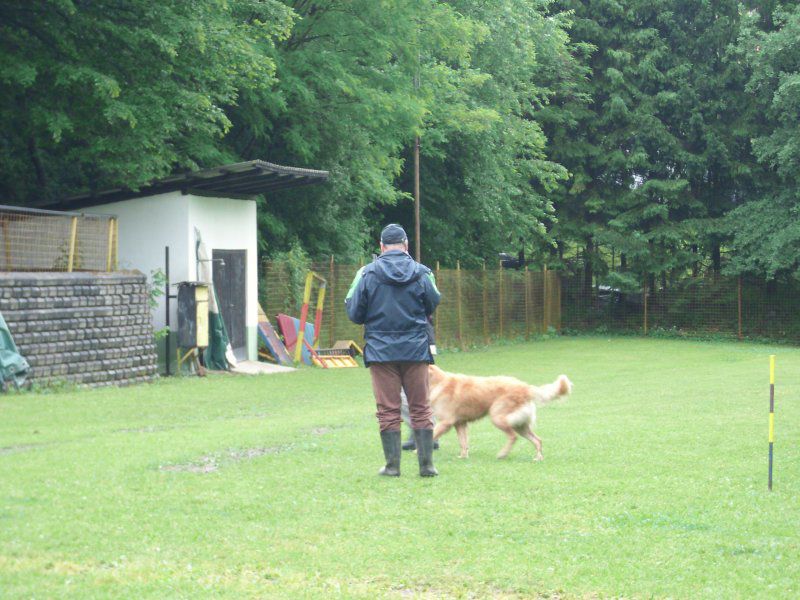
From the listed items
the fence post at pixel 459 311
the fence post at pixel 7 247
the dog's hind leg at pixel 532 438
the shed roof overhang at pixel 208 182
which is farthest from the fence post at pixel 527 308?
the dog's hind leg at pixel 532 438

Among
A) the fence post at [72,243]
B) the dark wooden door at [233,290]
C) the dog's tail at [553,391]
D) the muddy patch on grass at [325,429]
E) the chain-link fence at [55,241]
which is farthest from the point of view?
the dark wooden door at [233,290]

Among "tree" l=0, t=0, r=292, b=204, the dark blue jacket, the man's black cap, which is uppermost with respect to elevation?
"tree" l=0, t=0, r=292, b=204

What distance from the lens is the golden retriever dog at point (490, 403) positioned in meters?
10.3

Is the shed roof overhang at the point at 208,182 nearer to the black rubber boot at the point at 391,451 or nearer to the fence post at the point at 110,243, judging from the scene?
the fence post at the point at 110,243

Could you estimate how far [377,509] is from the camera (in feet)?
26.0

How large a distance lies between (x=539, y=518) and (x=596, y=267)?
3556 cm

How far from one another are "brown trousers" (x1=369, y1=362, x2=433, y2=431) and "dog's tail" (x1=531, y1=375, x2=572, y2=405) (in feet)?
4.54

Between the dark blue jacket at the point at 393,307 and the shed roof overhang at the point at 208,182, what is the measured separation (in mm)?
12868

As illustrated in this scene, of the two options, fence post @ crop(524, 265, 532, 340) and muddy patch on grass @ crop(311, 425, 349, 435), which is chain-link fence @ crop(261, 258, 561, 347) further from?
muddy patch on grass @ crop(311, 425, 349, 435)

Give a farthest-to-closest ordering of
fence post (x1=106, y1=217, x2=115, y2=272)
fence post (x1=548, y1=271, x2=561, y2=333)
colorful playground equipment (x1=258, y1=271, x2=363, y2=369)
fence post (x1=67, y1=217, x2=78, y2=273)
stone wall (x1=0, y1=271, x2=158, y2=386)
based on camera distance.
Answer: fence post (x1=548, y1=271, x2=561, y2=333) → colorful playground equipment (x1=258, y1=271, x2=363, y2=369) → fence post (x1=106, y1=217, x2=115, y2=272) → fence post (x1=67, y1=217, x2=78, y2=273) → stone wall (x1=0, y1=271, x2=158, y2=386)

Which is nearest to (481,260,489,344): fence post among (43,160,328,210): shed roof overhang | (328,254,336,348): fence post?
(328,254,336,348): fence post

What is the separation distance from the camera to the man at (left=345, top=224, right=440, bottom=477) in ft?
30.1

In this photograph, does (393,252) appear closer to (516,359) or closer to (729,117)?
(516,359)

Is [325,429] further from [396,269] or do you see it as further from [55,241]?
[55,241]
